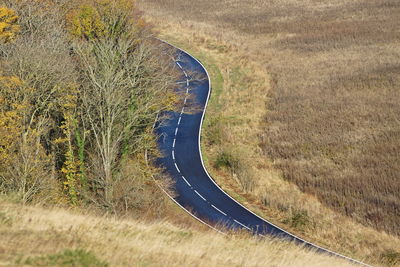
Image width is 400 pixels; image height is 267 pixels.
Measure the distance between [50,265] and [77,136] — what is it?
2334 cm

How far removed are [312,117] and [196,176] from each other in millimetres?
14439

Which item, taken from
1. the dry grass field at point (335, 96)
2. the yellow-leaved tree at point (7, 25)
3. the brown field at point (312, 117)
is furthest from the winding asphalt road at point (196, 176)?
the yellow-leaved tree at point (7, 25)

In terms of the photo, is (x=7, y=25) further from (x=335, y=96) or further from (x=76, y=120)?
(x=335, y=96)

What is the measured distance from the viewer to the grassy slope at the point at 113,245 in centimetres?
1504

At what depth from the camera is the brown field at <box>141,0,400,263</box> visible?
37281 millimetres

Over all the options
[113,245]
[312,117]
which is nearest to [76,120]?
[113,245]

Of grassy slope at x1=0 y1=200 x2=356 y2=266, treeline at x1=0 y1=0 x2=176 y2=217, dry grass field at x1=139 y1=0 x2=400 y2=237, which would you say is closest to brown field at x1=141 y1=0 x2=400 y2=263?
dry grass field at x1=139 y1=0 x2=400 y2=237

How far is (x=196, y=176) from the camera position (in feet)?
147

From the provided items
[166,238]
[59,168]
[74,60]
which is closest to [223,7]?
[74,60]

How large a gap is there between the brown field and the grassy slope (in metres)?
14.3

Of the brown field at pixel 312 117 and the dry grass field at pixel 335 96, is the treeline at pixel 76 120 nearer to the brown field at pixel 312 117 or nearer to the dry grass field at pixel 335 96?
the brown field at pixel 312 117

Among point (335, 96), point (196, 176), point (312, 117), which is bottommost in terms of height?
point (196, 176)

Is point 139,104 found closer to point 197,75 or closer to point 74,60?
point 74,60

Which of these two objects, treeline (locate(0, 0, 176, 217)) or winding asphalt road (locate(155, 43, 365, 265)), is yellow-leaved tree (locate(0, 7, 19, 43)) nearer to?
treeline (locate(0, 0, 176, 217))
